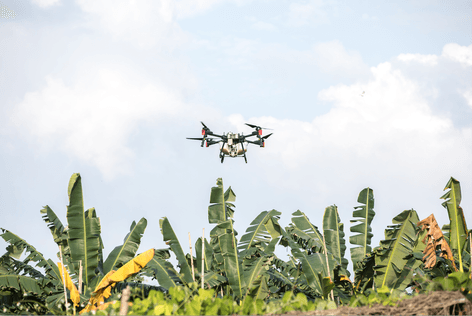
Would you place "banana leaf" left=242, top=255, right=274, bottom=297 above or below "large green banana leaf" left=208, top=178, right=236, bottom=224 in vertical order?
below

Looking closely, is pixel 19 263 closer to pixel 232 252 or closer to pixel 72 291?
pixel 72 291

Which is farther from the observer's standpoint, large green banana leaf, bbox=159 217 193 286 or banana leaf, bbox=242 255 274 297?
large green banana leaf, bbox=159 217 193 286

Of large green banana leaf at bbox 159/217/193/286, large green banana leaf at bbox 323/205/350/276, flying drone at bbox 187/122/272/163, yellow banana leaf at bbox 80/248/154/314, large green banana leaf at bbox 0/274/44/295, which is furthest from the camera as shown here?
flying drone at bbox 187/122/272/163

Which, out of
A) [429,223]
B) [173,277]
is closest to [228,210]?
[173,277]

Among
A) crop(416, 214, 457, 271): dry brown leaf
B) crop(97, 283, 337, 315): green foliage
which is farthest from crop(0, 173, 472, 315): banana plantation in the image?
crop(97, 283, 337, 315): green foliage

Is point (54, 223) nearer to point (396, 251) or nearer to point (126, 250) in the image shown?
point (126, 250)

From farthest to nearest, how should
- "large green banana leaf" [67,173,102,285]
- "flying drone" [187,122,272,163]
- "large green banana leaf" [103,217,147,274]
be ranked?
"flying drone" [187,122,272,163], "large green banana leaf" [103,217,147,274], "large green banana leaf" [67,173,102,285]

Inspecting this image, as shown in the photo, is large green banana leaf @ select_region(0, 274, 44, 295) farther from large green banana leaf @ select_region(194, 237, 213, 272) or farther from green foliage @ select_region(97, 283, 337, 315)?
green foliage @ select_region(97, 283, 337, 315)
